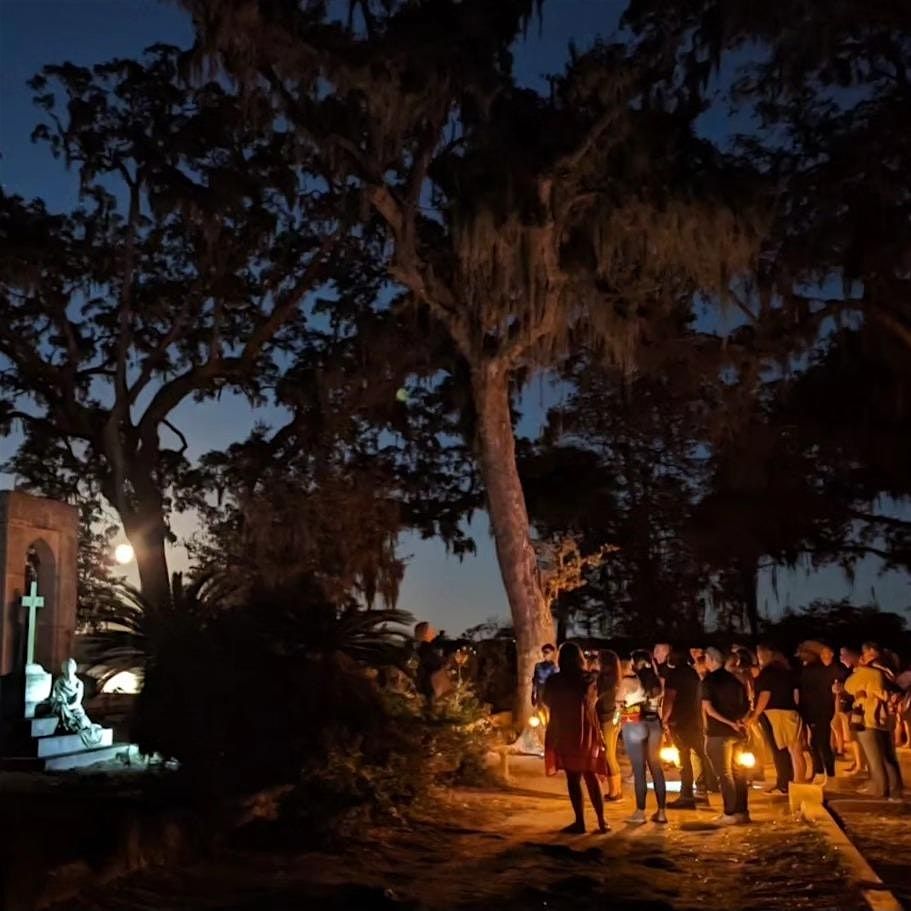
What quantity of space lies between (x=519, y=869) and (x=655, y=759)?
205 centimetres

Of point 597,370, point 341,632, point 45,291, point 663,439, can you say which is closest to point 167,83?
point 45,291

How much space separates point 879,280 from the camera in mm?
18141

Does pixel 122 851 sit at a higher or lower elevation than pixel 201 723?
lower

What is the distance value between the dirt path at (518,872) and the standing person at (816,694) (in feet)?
4.94

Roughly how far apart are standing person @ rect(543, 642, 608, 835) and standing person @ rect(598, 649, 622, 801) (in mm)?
1570

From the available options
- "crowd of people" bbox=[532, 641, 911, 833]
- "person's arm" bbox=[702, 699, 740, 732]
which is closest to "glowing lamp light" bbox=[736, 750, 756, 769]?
"crowd of people" bbox=[532, 641, 911, 833]

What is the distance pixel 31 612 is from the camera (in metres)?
13.0

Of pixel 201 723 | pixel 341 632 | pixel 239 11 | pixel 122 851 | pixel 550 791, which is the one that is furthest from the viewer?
pixel 239 11

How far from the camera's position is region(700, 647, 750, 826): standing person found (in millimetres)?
8984

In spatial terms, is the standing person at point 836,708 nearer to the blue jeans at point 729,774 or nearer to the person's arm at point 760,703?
the person's arm at point 760,703

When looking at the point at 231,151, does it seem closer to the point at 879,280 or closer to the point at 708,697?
the point at 879,280

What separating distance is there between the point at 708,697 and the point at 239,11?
35.8 ft

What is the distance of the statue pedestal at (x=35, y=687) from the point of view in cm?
1260

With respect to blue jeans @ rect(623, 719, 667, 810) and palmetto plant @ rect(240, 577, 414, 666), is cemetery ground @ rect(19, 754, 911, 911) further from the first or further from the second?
palmetto plant @ rect(240, 577, 414, 666)
